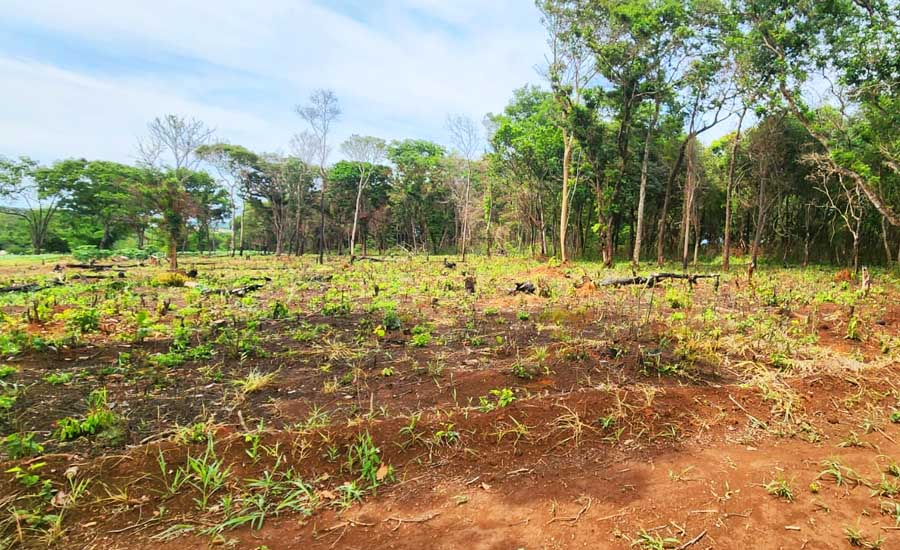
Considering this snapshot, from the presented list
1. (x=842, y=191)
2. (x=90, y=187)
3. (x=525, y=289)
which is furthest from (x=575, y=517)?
(x=90, y=187)

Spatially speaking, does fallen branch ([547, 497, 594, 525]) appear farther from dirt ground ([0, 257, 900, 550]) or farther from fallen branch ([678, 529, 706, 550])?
fallen branch ([678, 529, 706, 550])

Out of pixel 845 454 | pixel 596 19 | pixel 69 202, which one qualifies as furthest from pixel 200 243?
pixel 845 454

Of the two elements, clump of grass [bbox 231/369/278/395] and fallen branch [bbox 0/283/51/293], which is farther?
fallen branch [bbox 0/283/51/293]

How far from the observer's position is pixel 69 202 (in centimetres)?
3659

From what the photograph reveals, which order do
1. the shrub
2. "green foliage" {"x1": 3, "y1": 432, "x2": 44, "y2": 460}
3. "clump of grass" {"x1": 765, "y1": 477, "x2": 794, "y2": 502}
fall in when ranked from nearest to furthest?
Result: "clump of grass" {"x1": 765, "y1": 477, "x2": 794, "y2": 502}
"green foliage" {"x1": 3, "y1": 432, "x2": 44, "y2": 460}
the shrub

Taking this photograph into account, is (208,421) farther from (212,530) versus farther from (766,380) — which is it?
(766,380)

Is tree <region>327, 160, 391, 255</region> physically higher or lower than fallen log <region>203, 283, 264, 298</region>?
higher

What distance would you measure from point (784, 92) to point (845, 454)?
15409 millimetres

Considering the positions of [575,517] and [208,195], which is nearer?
[575,517]

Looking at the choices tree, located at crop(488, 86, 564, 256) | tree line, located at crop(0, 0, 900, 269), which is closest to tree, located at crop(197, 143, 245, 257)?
tree line, located at crop(0, 0, 900, 269)

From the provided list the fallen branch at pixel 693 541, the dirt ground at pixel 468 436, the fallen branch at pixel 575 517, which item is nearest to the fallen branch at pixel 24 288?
the dirt ground at pixel 468 436

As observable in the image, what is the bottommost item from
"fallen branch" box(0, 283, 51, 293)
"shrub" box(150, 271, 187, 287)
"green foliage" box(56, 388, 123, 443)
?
"green foliage" box(56, 388, 123, 443)

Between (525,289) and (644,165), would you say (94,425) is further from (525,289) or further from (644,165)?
(644,165)

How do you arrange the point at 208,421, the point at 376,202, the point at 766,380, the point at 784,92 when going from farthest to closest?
the point at 376,202 < the point at 784,92 < the point at 766,380 < the point at 208,421
